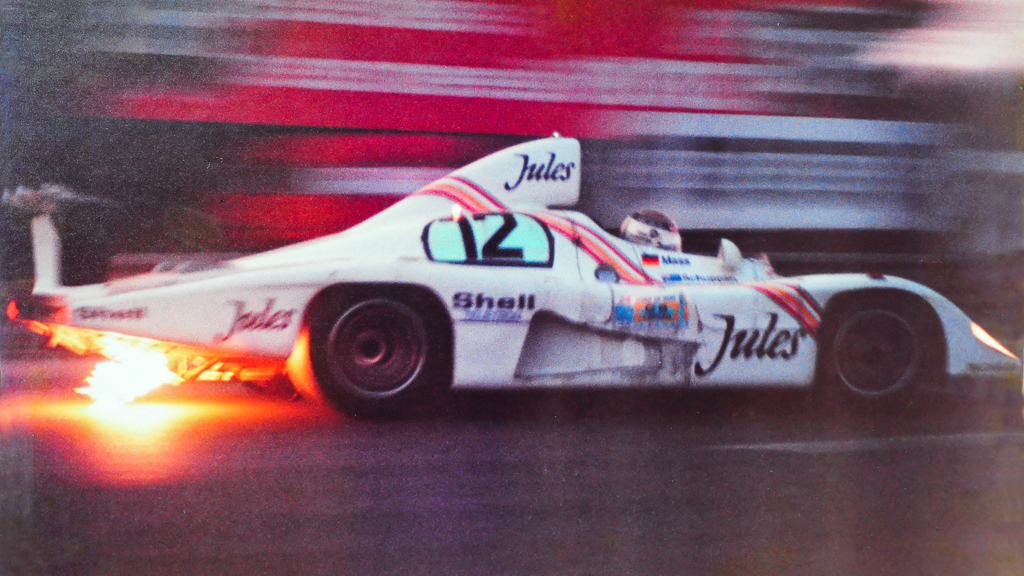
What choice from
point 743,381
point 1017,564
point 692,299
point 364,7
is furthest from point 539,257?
point 1017,564

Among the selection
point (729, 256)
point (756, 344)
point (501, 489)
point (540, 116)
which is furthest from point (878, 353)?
point (501, 489)

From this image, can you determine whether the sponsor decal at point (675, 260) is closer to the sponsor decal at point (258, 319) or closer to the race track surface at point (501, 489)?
the race track surface at point (501, 489)

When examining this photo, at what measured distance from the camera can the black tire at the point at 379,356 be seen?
138 inches

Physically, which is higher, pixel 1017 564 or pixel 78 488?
pixel 78 488

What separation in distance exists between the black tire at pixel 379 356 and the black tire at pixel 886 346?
1943mm

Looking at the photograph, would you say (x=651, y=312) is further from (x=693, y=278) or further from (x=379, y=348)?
(x=379, y=348)

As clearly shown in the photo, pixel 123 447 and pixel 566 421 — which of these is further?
pixel 566 421

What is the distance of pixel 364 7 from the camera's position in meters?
3.27

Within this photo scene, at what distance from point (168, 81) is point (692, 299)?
242 centimetres

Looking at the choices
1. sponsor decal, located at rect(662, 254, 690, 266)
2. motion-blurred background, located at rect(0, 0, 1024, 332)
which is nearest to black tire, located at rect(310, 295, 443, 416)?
motion-blurred background, located at rect(0, 0, 1024, 332)

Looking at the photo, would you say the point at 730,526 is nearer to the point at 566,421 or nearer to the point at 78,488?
the point at 566,421

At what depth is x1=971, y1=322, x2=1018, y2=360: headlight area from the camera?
400 centimetres

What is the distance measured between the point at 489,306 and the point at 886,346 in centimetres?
196

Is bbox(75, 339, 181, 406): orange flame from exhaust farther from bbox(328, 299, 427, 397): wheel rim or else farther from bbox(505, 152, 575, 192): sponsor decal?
bbox(505, 152, 575, 192): sponsor decal
